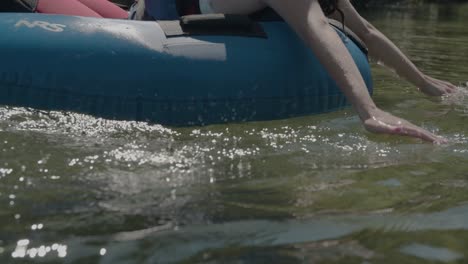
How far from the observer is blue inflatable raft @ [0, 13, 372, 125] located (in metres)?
2.94

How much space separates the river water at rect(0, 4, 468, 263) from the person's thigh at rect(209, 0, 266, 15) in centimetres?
57

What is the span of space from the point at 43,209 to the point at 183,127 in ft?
3.83

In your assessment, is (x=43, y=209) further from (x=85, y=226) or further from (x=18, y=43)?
(x=18, y=43)

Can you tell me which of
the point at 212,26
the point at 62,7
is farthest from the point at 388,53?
the point at 62,7

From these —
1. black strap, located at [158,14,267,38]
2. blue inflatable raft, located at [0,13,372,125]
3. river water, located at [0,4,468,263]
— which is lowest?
river water, located at [0,4,468,263]

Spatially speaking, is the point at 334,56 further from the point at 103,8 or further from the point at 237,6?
the point at 103,8

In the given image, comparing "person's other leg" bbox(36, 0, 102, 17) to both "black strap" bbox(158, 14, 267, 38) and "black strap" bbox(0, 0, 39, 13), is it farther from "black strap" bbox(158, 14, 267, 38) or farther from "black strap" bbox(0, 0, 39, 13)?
"black strap" bbox(158, 14, 267, 38)

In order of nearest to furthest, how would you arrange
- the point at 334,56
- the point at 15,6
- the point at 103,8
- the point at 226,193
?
the point at 226,193 → the point at 334,56 → the point at 15,6 → the point at 103,8

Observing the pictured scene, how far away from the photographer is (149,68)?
9.67ft

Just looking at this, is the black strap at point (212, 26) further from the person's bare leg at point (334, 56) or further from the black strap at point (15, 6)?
the black strap at point (15, 6)

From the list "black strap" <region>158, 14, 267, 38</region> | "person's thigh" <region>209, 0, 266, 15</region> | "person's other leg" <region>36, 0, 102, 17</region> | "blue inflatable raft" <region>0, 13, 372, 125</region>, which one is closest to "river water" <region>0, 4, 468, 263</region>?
"blue inflatable raft" <region>0, 13, 372, 125</region>

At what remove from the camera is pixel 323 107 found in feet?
10.8

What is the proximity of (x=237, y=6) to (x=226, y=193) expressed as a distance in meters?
1.39

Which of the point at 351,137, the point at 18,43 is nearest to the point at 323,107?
the point at 351,137
